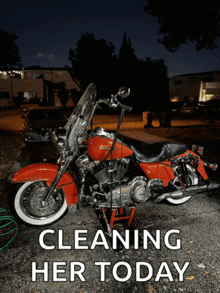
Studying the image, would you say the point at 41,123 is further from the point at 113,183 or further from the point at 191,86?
the point at 191,86

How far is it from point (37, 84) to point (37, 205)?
3703 centimetres

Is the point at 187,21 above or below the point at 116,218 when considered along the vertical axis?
above

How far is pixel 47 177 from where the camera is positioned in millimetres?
3289

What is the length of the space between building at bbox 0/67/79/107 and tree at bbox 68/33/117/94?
365 cm

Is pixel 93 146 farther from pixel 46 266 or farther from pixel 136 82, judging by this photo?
pixel 136 82

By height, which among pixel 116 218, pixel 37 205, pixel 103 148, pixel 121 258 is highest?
pixel 103 148

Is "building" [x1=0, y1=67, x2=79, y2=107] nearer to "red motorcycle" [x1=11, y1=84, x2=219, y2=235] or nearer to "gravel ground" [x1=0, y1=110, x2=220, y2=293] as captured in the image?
"red motorcycle" [x1=11, y1=84, x2=219, y2=235]

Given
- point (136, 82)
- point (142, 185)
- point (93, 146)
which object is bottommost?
point (142, 185)

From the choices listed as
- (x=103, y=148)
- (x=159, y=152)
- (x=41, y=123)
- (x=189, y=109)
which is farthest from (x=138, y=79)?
(x=103, y=148)

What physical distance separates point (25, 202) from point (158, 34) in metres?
16.0

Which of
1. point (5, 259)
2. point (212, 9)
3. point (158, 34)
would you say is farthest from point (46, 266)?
point (158, 34)

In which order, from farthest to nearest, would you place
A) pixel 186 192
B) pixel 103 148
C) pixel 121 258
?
1. pixel 186 192
2. pixel 103 148
3. pixel 121 258

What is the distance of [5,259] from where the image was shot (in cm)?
280

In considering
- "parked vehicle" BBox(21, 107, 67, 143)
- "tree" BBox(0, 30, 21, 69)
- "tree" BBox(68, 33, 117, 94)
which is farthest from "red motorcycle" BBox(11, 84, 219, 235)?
"tree" BBox(0, 30, 21, 69)
